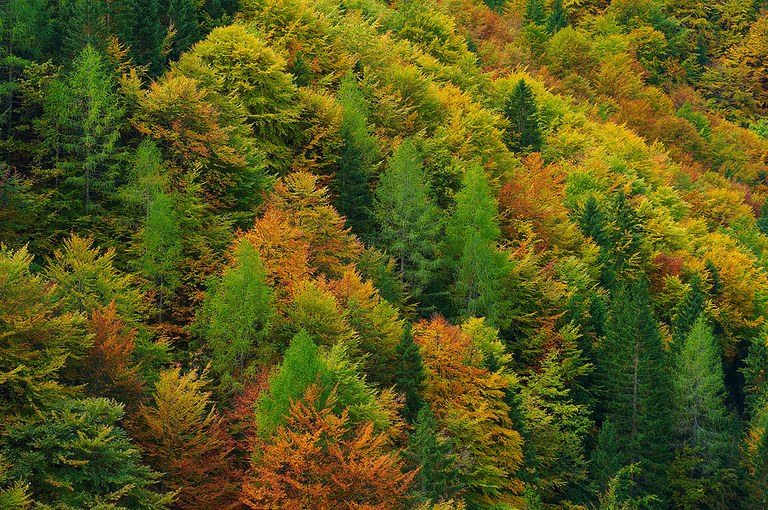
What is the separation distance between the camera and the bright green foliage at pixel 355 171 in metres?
64.2

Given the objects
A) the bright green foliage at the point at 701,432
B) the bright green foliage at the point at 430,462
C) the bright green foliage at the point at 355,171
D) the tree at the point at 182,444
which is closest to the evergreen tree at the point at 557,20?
the bright green foliage at the point at 701,432

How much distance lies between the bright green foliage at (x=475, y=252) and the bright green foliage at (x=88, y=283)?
77.1 ft

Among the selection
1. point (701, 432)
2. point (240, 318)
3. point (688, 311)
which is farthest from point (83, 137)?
point (688, 311)

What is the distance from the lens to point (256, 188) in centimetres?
5862

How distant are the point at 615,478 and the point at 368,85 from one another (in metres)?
37.6

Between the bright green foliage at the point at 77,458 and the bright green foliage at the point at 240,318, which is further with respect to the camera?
the bright green foliage at the point at 240,318

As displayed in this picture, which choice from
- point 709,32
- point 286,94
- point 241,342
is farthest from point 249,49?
point 709,32

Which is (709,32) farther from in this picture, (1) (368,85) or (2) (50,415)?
(2) (50,415)

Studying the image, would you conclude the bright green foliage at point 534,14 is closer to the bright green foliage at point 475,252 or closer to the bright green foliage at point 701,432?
the bright green foliage at point 701,432

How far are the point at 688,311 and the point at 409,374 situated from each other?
39725mm

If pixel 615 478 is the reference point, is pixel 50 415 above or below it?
above

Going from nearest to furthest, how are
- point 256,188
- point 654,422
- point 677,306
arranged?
point 256,188, point 654,422, point 677,306

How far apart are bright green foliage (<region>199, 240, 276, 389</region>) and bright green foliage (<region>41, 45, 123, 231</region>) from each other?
12.5 metres

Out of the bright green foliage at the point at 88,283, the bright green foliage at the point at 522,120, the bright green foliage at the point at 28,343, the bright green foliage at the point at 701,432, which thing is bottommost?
the bright green foliage at the point at 701,432
